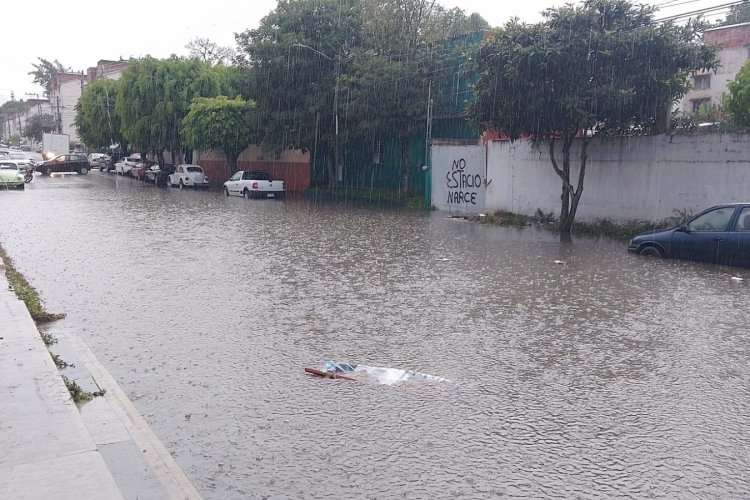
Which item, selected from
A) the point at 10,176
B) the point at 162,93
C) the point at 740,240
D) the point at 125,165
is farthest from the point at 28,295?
the point at 125,165

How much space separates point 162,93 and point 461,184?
87.2ft

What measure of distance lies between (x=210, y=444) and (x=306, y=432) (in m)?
0.72

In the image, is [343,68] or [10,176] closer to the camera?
[343,68]

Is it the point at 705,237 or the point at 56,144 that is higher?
the point at 56,144

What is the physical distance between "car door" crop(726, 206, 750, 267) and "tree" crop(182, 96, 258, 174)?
96.4 feet

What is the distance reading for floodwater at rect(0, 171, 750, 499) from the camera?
4.79 metres

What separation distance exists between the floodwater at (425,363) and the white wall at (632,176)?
407cm

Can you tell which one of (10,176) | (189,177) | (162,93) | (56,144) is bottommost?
(189,177)

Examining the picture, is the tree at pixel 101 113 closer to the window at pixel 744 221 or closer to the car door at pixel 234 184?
the car door at pixel 234 184

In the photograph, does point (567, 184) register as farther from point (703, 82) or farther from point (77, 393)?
point (703, 82)

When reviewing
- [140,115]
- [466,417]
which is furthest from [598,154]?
[140,115]

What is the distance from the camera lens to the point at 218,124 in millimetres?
39531

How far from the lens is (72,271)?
1264 centimetres

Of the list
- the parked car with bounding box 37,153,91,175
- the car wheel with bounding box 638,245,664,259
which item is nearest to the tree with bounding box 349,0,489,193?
the car wheel with bounding box 638,245,664,259
